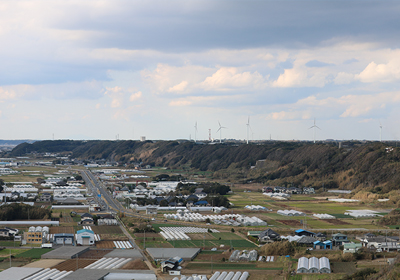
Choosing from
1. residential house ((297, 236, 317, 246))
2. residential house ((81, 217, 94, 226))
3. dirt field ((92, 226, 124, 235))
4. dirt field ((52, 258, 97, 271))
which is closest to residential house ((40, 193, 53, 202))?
residential house ((81, 217, 94, 226))

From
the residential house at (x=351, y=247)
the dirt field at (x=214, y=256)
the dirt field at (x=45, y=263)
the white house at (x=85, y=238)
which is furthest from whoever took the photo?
the white house at (x=85, y=238)

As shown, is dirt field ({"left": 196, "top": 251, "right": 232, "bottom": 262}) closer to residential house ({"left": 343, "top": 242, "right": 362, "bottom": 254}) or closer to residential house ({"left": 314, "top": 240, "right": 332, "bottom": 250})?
residential house ({"left": 314, "top": 240, "right": 332, "bottom": 250})

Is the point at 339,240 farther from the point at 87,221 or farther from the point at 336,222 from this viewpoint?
the point at 87,221

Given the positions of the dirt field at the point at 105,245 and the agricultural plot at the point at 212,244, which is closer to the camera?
the dirt field at the point at 105,245

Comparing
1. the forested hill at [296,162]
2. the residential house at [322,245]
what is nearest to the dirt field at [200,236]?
the residential house at [322,245]

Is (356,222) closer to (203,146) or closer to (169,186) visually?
(169,186)

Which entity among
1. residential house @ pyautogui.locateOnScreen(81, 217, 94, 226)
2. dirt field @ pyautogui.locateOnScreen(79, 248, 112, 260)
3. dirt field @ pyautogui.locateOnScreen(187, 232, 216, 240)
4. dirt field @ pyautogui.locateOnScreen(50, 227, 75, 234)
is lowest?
dirt field @ pyautogui.locateOnScreen(187, 232, 216, 240)

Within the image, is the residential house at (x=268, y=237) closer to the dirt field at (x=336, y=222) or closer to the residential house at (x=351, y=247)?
the residential house at (x=351, y=247)
